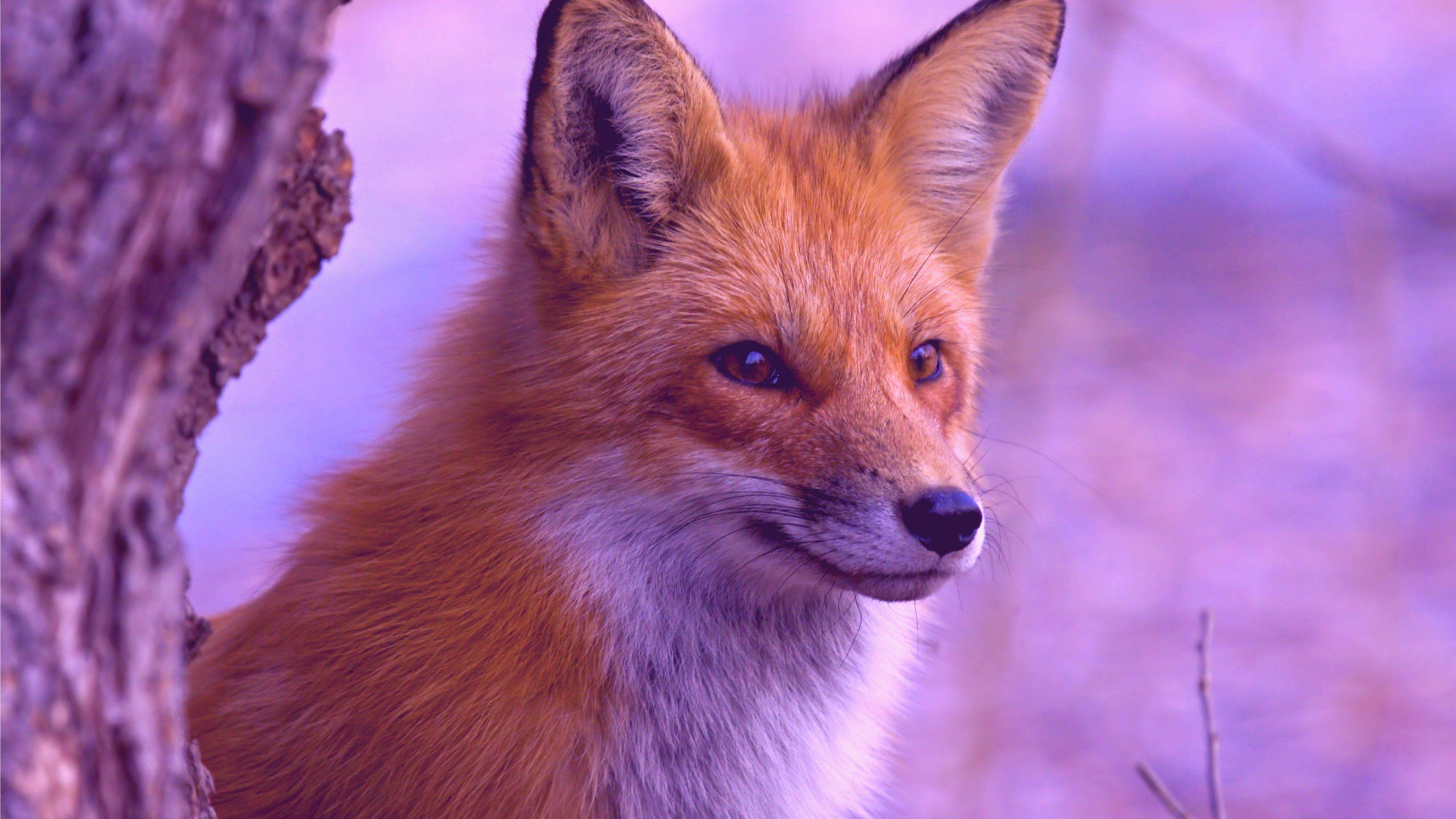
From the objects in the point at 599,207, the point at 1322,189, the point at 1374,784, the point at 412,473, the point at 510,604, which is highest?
the point at 599,207

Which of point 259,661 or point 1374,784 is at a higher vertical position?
point 259,661

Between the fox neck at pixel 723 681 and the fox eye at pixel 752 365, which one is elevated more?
the fox eye at pixel 752 365

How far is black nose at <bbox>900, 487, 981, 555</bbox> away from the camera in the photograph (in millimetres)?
2586

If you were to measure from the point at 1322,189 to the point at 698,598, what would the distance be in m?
10.2

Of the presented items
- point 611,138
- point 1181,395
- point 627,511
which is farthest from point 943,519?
point 1181,395

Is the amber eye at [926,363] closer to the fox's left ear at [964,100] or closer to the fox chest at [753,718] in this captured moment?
the fox's left ear at [964,100]

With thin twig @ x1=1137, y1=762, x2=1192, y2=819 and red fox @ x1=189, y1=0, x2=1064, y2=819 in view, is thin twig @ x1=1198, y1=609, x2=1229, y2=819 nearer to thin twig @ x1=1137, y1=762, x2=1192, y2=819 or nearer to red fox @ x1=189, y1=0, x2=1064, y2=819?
thin twig @ x1=1137, y1=762, x2=1192, y2=819

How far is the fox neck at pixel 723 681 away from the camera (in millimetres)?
2822

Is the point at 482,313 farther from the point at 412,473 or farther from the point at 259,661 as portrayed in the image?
the point at 259,661

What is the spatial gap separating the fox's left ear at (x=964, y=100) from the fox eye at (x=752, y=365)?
74 cm

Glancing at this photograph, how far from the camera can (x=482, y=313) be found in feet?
10.4

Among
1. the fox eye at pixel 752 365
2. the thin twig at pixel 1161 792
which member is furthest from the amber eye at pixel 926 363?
the thin twig at pixel 1161 792

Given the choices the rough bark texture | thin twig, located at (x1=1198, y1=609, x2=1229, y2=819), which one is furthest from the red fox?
the rough bark texture

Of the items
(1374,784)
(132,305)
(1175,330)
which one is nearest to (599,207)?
(132,305)
